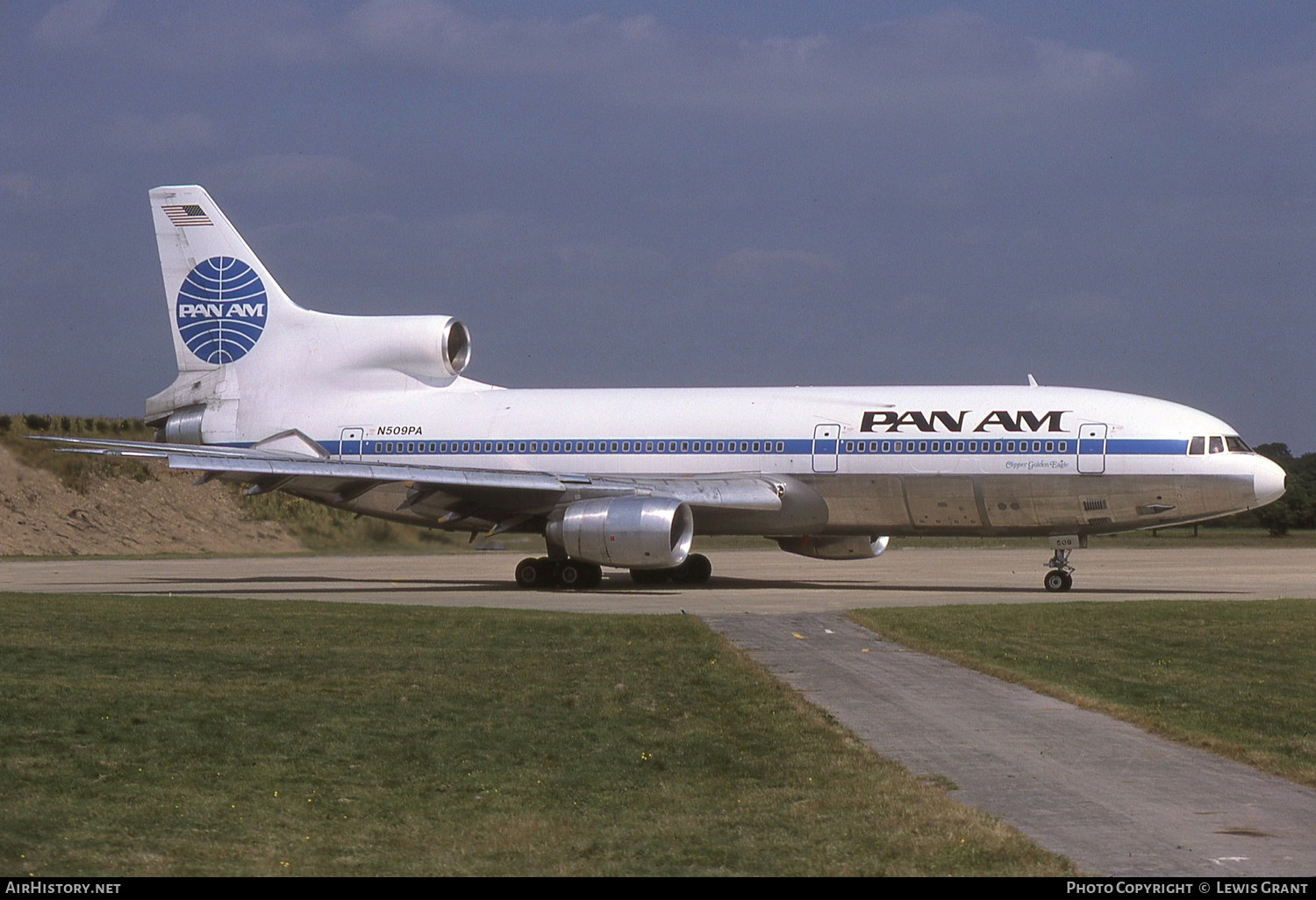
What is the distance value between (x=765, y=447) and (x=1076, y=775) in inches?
819

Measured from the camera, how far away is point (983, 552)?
156 ft

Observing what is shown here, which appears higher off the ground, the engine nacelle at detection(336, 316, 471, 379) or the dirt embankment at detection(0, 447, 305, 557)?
the engine nacelle at detection(336, 316, 471, 379)

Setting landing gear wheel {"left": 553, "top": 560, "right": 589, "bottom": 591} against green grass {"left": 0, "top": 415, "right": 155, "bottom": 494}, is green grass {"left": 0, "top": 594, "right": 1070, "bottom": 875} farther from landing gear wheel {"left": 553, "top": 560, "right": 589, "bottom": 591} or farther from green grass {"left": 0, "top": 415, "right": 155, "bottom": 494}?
green grass {"left": 0, "top": 415, "right": 155, "bottom": 494}

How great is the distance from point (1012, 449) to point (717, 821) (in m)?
21.3

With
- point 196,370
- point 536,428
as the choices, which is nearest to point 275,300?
point 196,370

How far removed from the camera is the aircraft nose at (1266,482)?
2672cm

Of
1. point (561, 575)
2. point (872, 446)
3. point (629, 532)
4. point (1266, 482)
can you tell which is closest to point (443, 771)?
point (629, 532)

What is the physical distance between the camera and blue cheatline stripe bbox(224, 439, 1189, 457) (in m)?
27.2

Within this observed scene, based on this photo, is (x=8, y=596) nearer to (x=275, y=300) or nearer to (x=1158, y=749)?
(x=275, y=300)

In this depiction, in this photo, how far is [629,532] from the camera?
88.6 ft

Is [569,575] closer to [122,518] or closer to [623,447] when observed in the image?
[623,447]

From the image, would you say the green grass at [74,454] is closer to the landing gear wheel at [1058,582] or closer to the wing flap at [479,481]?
the wing flap at [479,481]

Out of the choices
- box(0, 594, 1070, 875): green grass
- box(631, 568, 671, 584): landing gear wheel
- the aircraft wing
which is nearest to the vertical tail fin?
the aircraft wing

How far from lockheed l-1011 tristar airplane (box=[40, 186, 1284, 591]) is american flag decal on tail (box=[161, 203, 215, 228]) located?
0.05 metres
